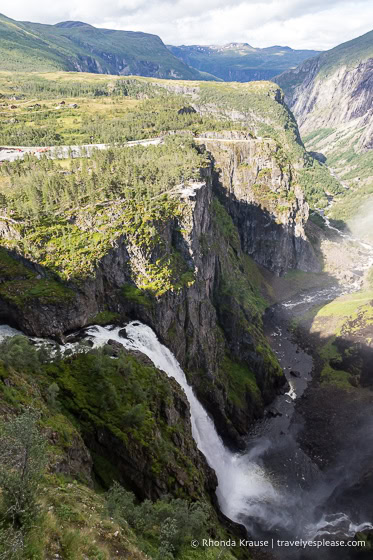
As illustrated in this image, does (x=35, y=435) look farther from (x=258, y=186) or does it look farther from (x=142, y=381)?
(x=258, y=186)

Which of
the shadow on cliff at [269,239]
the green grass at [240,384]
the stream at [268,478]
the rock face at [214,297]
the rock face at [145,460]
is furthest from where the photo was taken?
the shadow on cliff at [269,239]

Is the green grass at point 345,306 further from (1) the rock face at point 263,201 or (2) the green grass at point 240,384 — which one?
(2) the green grass at point 240,384

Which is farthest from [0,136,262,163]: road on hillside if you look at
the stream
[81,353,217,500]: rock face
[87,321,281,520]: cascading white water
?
[81,353,217,500]: rock face

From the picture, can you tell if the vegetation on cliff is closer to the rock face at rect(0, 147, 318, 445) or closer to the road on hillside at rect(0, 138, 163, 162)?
the rock face at rect(0, 147, 318, 445)

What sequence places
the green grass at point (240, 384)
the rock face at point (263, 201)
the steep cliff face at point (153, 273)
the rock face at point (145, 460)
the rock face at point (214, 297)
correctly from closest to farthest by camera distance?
the rock face at point (145, 460) < the steep cliff face at point (153, 273) < the rock face at point (214, 297) < the green grass at point (240, 384) < the rock face at point (263, 201)

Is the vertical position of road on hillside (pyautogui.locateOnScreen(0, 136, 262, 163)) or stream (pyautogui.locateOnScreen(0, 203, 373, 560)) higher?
road on hillside (pyautogui.locateOnScreen(0, 136, 262, 163))

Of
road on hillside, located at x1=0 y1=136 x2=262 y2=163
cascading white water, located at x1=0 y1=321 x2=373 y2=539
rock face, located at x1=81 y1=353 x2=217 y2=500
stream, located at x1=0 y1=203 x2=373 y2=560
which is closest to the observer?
rock face, located at x1=81 y1=353 x2=217 y2=500

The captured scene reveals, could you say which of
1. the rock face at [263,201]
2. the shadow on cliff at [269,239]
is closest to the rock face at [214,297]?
the rock face at [263,201]

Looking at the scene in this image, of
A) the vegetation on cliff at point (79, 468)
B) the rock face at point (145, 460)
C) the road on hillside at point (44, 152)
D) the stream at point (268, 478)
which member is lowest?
the stream at point (268, 478)

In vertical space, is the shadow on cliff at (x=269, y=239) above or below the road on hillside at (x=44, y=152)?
below

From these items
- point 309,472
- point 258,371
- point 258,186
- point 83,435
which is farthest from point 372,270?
point 83,435
